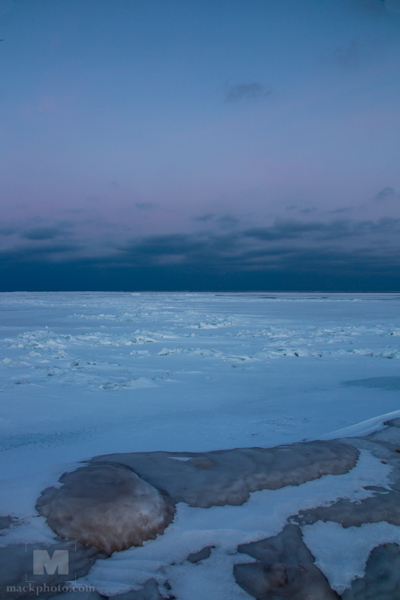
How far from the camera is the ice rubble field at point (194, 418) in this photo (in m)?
1.59

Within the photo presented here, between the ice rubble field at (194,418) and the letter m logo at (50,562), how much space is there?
0.11 metres

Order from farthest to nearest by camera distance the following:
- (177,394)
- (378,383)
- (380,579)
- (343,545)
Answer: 1. (378,383)
2. (177,394)
3. (343,545)
4. (380,579)

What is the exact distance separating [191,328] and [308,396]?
5.99 meters

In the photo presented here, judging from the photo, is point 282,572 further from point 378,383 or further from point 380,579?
point 378,383

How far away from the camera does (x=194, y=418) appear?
3.33 meters

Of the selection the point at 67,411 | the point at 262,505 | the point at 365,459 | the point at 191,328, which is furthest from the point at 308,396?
the point at 191,328

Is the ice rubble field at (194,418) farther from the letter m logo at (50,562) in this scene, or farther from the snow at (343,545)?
the letter m logo at (50,562)

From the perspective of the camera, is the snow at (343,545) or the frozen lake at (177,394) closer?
the snow at (343,545)

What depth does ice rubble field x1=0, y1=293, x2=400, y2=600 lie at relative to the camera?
1587 mm

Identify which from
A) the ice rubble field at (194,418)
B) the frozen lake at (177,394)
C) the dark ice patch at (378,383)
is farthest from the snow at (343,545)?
the dark ice patch at (378,383)

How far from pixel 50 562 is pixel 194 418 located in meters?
1.91

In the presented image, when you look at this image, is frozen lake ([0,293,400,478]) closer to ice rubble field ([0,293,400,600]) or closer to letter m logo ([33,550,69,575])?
ice rubble field ([0,293,400,600])

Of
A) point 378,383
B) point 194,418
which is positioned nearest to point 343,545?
point 194,418

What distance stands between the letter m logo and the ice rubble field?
0.35 ft
